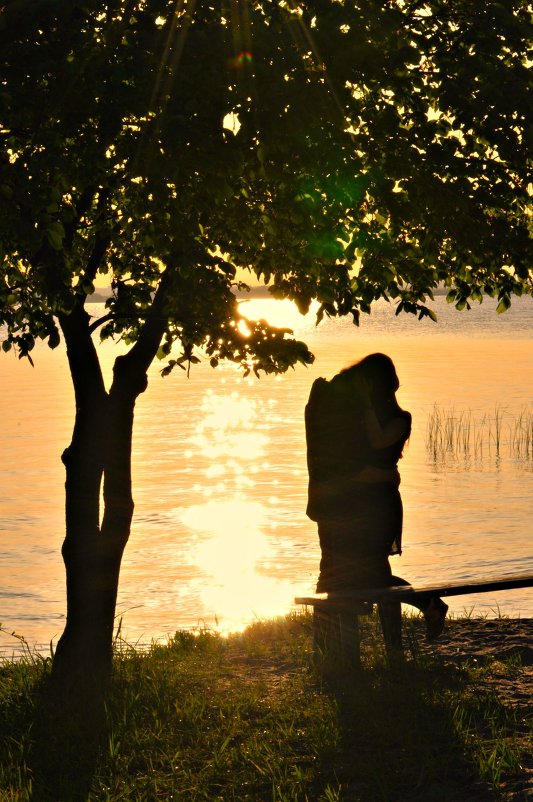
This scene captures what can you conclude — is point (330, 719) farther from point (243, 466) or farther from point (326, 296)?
point (243, 466)

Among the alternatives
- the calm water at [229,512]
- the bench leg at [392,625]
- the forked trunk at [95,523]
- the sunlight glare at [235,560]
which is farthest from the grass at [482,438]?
the bench leg at [392,625]

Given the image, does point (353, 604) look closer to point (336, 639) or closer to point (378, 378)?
point (336, 639)

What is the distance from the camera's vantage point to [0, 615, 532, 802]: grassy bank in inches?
259

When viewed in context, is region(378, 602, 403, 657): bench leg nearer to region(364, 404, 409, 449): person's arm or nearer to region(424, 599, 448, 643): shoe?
region(424, 599, 448, 643): shoe

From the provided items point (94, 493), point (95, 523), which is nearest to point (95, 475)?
point (94, 493)

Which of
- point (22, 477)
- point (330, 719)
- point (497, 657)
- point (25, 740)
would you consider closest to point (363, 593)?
point (330, 719)

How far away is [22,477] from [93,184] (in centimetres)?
2088

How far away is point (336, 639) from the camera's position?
8.54m

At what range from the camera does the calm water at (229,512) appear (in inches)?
610

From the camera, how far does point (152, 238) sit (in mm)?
8016

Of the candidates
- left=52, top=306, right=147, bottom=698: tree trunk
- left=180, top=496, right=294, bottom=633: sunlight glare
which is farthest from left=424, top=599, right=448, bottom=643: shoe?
left=180, top=496, right=294, bottom=633: sunlight glare

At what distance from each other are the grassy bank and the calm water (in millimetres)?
1822

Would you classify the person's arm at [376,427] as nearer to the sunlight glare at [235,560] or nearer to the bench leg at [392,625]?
the bench leg at [392,625]

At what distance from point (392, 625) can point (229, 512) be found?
1469cm
